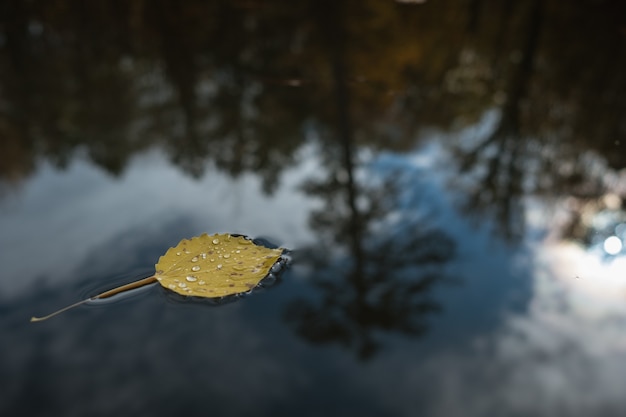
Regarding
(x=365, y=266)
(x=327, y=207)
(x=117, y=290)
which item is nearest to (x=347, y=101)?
(x=327, y=207)

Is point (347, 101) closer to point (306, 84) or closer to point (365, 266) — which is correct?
point (306, 84)

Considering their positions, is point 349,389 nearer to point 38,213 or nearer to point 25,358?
point 25,358

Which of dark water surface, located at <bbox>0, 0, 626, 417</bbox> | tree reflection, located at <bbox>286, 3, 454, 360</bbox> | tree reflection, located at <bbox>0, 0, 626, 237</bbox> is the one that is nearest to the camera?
dark water surface, located at <bbox>0, 0, 626, 417</bbox>

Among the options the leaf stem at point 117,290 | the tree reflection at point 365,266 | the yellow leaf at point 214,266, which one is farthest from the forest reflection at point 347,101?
the leaf stem at point 117,290

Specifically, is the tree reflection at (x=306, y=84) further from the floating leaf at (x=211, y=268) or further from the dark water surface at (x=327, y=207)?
the floating leaf at (x=211, y=268)

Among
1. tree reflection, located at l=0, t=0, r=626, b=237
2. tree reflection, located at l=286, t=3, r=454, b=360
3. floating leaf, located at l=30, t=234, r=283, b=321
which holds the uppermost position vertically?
tree reflection, located at l=0, t=0, r=626, b=237

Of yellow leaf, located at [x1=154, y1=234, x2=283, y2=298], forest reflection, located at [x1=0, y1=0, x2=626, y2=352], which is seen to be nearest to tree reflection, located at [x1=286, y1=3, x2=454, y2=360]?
forest reflection, located at [x1=0, y1=0, x2=626, y2=352]

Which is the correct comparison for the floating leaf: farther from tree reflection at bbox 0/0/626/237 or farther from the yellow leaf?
tree reflection at bbox 0/0/626/237
